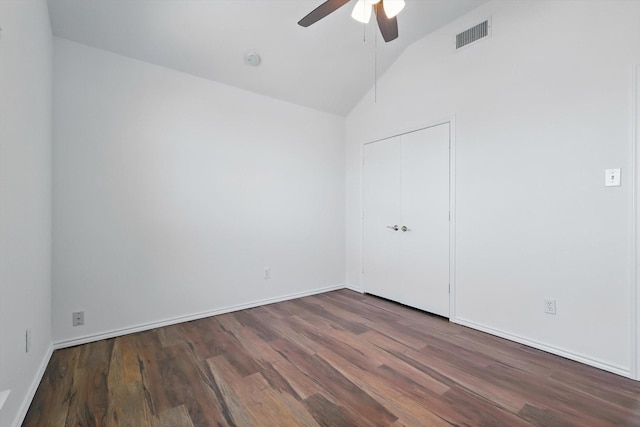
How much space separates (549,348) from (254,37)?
3.74 meters

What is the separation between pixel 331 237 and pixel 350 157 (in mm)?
1197

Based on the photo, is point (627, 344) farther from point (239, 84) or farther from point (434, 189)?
point (239, 84)

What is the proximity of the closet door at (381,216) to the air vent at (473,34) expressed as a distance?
1116 mm

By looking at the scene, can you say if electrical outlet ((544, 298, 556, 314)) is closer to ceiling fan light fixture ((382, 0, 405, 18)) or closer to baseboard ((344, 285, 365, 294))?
baseboard ((344, 285, 365, 294))

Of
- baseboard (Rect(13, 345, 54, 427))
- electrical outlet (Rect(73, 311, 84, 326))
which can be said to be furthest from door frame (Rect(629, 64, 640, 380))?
electrical outlet (Rect(73, 311, 84, 326))

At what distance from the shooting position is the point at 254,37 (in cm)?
274

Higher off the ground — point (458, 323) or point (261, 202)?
point (261, 202)

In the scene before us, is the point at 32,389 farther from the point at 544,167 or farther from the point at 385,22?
the point at 544,167

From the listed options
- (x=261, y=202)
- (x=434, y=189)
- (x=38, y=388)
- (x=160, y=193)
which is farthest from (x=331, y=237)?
(x=38, y=388)

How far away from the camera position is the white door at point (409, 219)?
9.80 ft

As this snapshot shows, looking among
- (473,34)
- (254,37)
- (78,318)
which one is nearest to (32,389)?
(78,318)

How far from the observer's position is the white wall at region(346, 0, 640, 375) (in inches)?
77.1

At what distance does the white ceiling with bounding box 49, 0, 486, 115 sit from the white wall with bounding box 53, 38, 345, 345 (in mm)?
153

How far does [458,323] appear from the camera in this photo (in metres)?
2.81
